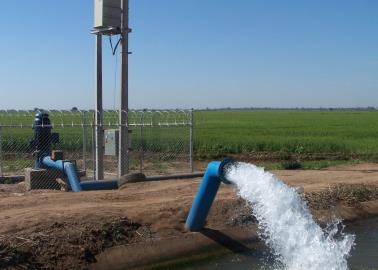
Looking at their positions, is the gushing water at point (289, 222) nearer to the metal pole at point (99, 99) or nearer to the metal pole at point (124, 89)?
the metal pole at point (124, 89)

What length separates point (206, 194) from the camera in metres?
9.70

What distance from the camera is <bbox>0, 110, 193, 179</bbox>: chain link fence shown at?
55.8ft

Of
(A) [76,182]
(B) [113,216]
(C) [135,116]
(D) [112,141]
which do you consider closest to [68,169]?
(A) [76,182]

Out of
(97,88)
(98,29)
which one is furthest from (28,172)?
(98,29)

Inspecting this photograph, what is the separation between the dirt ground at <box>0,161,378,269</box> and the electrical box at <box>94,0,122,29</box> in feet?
14.6

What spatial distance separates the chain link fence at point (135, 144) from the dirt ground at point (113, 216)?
8.44 ft

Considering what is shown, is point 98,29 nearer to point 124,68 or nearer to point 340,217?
point 124,68

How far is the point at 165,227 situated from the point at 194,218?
0.49 m

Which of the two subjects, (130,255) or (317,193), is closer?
(130,255)

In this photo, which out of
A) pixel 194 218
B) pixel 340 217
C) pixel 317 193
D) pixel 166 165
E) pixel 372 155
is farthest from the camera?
pixel 372 155

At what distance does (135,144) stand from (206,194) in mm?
20166

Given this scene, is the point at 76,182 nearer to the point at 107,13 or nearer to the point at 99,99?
the point at 99,99

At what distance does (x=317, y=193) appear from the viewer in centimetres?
1341

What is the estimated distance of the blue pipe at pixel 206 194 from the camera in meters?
9.16
